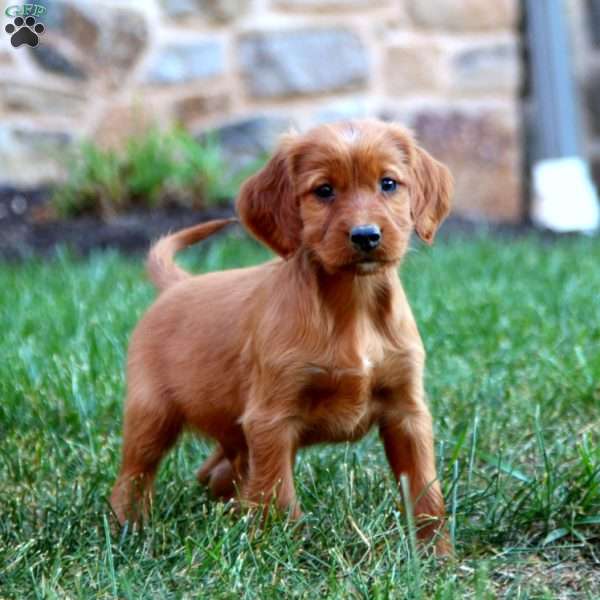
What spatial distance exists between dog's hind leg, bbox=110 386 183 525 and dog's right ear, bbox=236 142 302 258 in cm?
57

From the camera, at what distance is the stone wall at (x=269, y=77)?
8305 millimetres

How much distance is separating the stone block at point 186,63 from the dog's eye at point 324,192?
575 cm

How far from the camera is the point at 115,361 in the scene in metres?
4.39

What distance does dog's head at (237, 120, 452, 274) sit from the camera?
2.82 m

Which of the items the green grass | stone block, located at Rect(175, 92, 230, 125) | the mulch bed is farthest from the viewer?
stone block, located at Rect(175, 92, 230, 125)

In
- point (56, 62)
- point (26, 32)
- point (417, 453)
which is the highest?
point (26, 32)

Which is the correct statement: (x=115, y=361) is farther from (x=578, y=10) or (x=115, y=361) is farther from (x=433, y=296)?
(x=578, y=10)

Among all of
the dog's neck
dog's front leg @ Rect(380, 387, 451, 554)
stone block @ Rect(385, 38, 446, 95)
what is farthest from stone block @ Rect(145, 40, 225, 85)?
Result: dog's front leg @ Rect(380, 387, 451, 554)

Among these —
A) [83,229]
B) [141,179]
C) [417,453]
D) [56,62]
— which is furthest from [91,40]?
[417,453]

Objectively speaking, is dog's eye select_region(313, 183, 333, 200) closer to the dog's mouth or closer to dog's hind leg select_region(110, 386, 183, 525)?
the dog's mouth

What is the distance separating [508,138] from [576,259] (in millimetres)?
2646

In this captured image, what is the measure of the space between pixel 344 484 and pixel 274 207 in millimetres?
728

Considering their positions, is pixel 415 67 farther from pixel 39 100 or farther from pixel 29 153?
pixel 29 153

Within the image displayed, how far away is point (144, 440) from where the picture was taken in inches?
129
